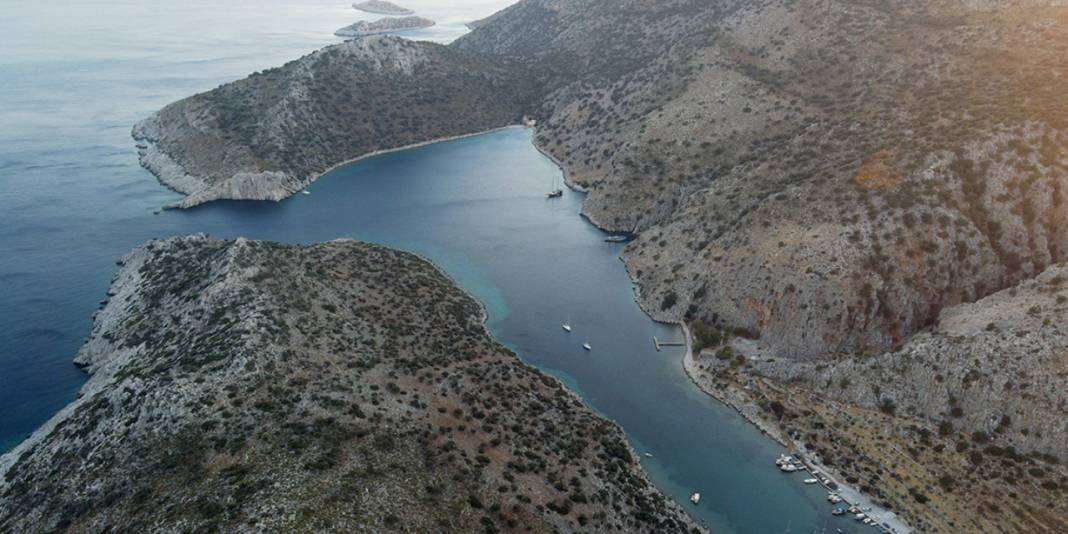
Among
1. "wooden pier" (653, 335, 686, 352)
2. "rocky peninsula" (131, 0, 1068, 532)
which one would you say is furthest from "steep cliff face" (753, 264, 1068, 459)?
"wooden pier" (653, 335, 686, 352)

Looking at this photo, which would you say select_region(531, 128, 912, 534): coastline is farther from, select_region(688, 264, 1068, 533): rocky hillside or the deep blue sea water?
the deep blue sea water

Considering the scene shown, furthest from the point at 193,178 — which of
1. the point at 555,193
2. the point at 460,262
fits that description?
the point at 555,193

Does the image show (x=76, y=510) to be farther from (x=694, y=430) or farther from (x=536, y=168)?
(x=536, y=168)

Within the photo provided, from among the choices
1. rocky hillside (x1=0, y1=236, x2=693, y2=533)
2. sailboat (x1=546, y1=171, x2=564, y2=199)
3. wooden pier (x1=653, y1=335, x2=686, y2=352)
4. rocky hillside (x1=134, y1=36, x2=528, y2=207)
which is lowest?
wooden pier (x1=653, y1=335, x2=686, y2=352)

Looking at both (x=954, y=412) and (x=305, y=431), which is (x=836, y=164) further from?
(x=305, y=431)

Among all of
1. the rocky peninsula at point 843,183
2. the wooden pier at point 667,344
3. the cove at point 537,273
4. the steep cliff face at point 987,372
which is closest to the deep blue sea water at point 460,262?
the cove at point 537,273

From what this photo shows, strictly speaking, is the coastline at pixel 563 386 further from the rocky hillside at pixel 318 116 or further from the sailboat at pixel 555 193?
the rocky hillside at pixel 318 116
